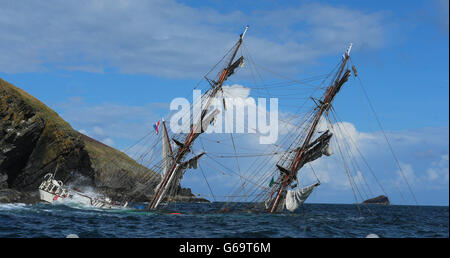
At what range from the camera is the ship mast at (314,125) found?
55469mm

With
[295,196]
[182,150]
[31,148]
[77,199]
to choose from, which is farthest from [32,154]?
[295,196]

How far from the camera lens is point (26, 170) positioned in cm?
7875

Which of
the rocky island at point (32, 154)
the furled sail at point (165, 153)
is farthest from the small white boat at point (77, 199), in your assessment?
the furled sail at point (165, 153)

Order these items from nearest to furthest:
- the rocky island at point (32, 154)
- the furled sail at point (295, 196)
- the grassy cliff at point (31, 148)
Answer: the furled sail at point (295, 196) → the rocky island at point (32, 154) → the grassy cliff at point (31, 148)

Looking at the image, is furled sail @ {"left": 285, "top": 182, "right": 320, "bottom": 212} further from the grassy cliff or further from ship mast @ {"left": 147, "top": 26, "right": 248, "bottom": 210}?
the grassy cliff

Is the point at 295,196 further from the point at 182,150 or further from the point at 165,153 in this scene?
the point at 165,153

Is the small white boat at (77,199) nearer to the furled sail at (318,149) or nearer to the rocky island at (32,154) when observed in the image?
the rocky island at (32,154)

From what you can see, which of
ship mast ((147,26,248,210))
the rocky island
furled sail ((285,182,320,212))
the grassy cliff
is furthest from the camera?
the grassy cliff

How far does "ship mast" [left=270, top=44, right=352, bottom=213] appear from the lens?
55.5m

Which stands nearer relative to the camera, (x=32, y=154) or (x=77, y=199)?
(x=77, y=199)

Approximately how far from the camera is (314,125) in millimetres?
57000

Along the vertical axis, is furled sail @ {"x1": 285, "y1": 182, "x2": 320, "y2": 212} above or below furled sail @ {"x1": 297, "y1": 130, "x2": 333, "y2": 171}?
below

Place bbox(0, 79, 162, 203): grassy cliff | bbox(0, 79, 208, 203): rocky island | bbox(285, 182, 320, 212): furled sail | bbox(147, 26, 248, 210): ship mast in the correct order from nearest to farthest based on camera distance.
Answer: bbox(285, 182, 320, 212): furled sail < bbox(147, 26, 248, 210): ship mast < bbox(0, 79, 208, 203): rocky island < bbox(0, 79, 162, 203): grassy cliff

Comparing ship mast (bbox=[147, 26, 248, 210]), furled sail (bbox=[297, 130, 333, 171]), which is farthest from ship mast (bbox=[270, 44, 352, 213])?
ship mast (bbox=[147, 26, 248, 210])
